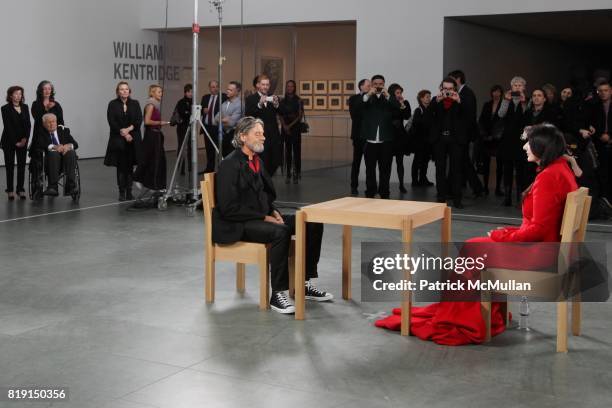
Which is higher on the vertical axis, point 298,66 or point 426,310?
point 298,66

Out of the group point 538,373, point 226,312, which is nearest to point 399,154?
point 226,312

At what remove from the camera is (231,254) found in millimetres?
5438

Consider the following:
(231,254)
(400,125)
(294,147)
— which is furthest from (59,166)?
(231,254)

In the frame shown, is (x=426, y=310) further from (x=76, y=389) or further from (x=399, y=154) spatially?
(x=399, y=154)

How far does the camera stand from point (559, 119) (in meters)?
9.62

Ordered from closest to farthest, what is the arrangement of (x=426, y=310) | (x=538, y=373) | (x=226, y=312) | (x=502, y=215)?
(x=538, y=373) → (x=426, y=310) → (x=226, y=312) → (x=502, y=215)

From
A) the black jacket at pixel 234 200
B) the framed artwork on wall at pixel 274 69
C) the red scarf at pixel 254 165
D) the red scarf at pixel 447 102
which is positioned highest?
the framed artwork on wall at pixel 274 69

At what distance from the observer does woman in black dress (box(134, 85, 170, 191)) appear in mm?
10086

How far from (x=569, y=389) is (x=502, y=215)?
5.79 meters

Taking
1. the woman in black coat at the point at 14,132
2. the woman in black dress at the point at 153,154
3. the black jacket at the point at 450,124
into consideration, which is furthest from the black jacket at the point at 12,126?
the black jacket at the point at 450,124

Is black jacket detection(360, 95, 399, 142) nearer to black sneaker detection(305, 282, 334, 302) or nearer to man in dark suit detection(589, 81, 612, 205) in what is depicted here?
man in dark suit detection(589, 81, 612, 205)

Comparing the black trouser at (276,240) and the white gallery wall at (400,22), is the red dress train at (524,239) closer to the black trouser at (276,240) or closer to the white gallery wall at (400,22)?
the black trouser at (276,240)

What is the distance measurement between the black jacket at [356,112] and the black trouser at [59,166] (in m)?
3.52

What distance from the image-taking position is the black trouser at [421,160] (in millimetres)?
12086
